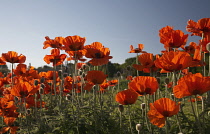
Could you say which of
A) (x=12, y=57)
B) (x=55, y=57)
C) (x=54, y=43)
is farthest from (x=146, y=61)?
(x=12, y=57)

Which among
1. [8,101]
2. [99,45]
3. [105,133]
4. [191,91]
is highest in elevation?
[99,45]

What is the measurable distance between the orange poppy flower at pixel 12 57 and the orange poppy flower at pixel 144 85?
→ 263 centimetres

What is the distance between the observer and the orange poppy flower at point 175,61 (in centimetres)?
167

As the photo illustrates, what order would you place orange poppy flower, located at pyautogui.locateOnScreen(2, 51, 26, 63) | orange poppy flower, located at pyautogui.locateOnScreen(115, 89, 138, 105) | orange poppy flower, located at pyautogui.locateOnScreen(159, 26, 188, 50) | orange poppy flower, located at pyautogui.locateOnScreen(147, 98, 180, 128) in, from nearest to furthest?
orange poppy flower, located at pyautogui.locateOnScreen(147, 98, 180, 128), orange poppy flower, located at pyautogui.locateOnScreen(115, 89, 138, 105), orange poppy flower, located at pyautogui.locateOnScreen(159, 26, 188, 50), orange poppy flower, located at pyautogui.locateOnScreen(2, 51, 26, 63)

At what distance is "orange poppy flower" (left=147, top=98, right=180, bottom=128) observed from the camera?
1468 millimetres

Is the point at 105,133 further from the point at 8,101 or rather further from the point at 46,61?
the point at 8,101

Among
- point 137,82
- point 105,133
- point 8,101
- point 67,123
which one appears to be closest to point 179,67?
point 137,82

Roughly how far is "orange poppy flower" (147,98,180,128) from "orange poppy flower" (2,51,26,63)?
286 centimetres

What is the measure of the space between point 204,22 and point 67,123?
1983 millimetres

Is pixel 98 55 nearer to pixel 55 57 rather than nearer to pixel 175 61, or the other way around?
pixel 175 61

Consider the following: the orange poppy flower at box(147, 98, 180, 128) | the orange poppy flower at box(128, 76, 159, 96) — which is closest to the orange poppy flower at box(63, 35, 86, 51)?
the orange poppy flower at box(128, 76, 159, 96)

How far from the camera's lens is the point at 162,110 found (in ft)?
4.99

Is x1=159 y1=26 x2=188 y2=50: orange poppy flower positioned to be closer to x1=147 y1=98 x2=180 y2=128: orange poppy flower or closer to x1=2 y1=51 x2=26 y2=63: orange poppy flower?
x1=147 y1=98 x2=180 y2=128: orange poppy flower

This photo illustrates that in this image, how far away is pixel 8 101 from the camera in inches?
139
